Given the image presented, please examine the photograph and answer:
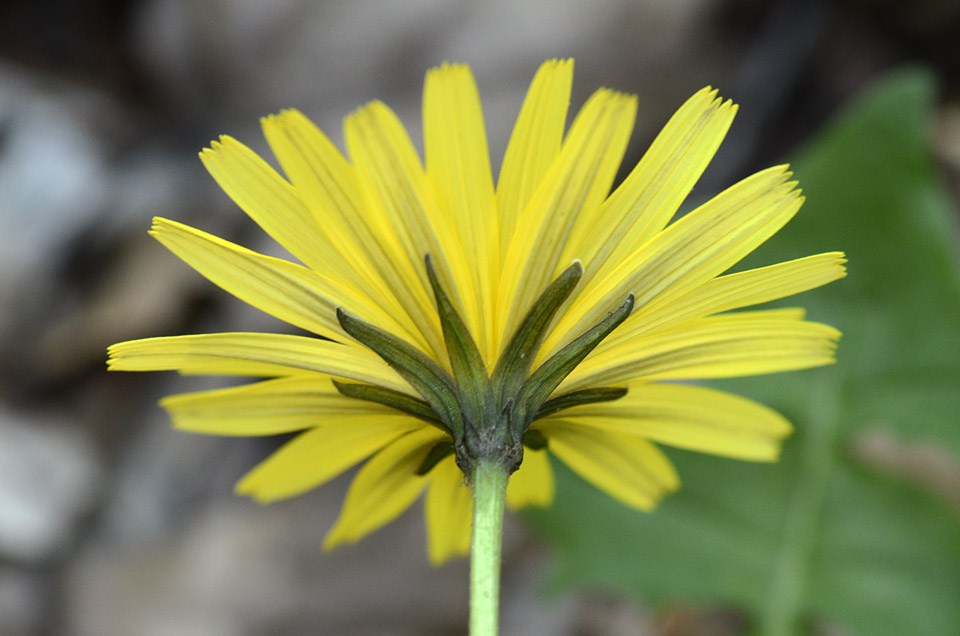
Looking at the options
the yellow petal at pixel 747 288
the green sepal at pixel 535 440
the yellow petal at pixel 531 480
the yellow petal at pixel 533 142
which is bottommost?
the yellow petal at pixel 531 480

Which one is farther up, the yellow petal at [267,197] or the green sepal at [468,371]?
the yellow petal at [267,197]

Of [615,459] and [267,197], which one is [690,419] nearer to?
[615,459]

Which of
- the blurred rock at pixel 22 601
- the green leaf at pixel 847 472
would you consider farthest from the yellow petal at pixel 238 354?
the blurred rock at pixel 22 601

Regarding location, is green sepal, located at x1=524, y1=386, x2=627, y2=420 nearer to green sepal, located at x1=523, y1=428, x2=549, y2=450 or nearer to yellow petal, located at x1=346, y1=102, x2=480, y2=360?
green sepal, located at x1=523, y1=428, x2=549, y2=450

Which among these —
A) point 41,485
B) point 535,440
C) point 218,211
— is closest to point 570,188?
point 535,440

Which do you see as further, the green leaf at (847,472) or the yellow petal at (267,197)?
the green leaf at (847,472)

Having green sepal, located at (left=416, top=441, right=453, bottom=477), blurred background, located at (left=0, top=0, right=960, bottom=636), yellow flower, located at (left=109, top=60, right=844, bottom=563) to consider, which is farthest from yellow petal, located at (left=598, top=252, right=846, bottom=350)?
blurred background, located at (left=0, top=0, right=960, bottom=636)

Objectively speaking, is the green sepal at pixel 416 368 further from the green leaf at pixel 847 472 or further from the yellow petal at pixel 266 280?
the green leaf at pixel 847 472

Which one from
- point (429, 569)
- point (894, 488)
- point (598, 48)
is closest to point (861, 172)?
point (894, 488)
